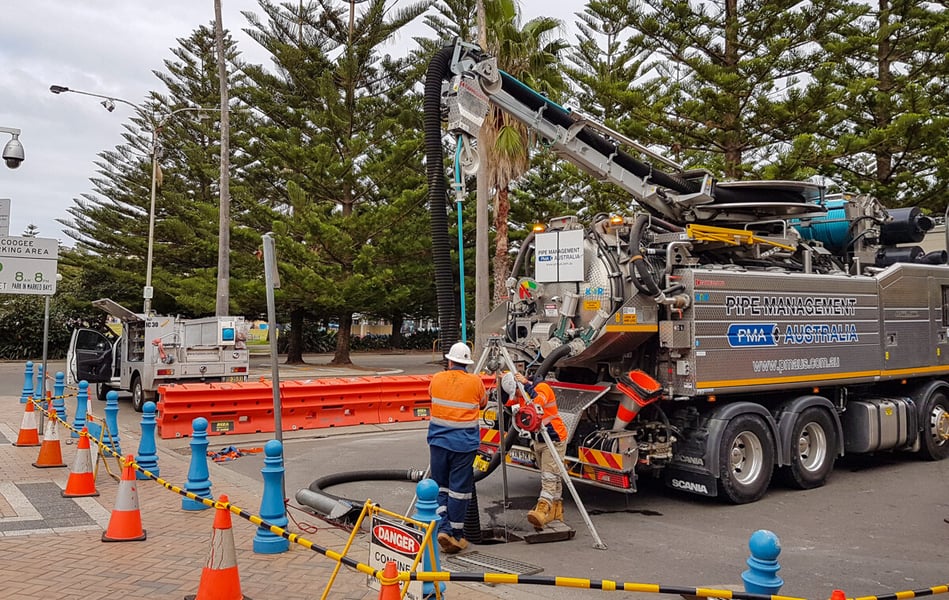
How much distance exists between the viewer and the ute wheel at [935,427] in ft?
36.1

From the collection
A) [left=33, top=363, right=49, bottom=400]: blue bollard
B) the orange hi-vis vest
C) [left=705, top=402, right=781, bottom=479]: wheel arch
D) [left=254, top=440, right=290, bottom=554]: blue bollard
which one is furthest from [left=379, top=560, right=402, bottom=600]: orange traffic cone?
[left=33, top=363, right=49, bottom=400]: blue bollard

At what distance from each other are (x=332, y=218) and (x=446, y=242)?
22.2m

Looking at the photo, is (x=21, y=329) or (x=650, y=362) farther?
(x=21, y=329)

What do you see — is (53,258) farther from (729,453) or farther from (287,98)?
(287,98)

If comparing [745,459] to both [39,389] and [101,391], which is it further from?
[39,389]

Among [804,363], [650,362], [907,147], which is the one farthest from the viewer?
[907,147]

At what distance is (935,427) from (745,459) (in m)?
4.28

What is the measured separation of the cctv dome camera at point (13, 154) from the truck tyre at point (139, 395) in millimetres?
4874

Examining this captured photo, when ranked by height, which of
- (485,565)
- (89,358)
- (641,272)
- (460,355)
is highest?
(641,272)

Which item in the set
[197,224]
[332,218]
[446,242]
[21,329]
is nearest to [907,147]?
[332,218]

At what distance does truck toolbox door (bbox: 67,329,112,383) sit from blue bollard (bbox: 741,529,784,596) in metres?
17.5

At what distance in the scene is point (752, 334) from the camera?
865cm

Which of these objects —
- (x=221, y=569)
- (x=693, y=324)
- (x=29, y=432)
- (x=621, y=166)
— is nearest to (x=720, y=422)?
(x=693, y=324)

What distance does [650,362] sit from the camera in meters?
8.62
